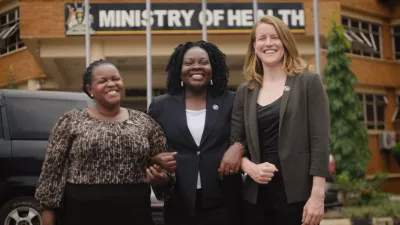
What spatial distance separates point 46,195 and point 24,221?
373 centimetres

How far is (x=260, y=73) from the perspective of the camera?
3264 millimetres

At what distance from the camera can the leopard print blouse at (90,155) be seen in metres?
3.05

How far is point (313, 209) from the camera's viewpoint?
2838 mm

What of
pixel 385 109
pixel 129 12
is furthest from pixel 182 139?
pixel 385 109

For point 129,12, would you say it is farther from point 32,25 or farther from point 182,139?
point 182,139

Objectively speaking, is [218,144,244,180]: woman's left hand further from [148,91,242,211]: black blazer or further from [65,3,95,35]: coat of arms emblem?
[65,3,95,35]: coat of arms emblem

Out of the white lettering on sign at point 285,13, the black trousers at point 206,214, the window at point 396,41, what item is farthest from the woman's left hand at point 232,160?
the window at point 396,41

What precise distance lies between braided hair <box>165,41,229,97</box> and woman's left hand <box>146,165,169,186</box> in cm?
60

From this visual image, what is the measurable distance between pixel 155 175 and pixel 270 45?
1.00 metres

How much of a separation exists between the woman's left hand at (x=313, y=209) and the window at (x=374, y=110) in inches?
676

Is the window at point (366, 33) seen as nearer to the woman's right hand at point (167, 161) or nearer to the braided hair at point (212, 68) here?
the braided hair at point (212, 68)

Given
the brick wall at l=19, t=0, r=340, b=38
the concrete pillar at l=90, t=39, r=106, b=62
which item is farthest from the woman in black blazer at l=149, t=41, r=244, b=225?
the concrete pillar at l=90, t=39, r=106, b=62

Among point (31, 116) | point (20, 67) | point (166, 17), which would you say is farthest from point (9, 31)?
point (31, 116)

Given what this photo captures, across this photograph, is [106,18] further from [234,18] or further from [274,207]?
[274,207]
